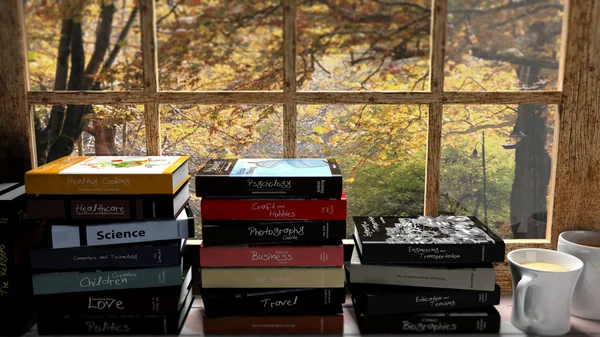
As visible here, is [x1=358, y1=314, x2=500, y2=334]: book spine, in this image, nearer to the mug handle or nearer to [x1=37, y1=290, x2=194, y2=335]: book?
the mug handle

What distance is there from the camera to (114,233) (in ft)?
3.60

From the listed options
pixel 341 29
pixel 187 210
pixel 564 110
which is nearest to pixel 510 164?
pixel 564 110

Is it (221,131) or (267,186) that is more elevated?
(221,131)

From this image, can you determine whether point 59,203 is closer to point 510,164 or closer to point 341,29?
point 341,29

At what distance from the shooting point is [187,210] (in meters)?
1.22

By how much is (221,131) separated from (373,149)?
16.8 inches

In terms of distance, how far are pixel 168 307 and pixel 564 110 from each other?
1.07 meters

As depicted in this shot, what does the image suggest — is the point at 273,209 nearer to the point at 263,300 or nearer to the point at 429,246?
the point at 263,300

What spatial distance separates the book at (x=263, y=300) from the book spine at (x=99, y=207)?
0.70 feet

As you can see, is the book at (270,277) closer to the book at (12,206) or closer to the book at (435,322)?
the book at (435,322)

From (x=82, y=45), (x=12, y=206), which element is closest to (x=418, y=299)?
(x=12, y=206)

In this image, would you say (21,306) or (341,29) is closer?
(21,306)

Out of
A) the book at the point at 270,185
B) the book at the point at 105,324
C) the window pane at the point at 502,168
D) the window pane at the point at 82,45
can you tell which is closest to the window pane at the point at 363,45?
the window pane at the point at 502,168

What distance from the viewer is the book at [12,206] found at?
3.58ft
